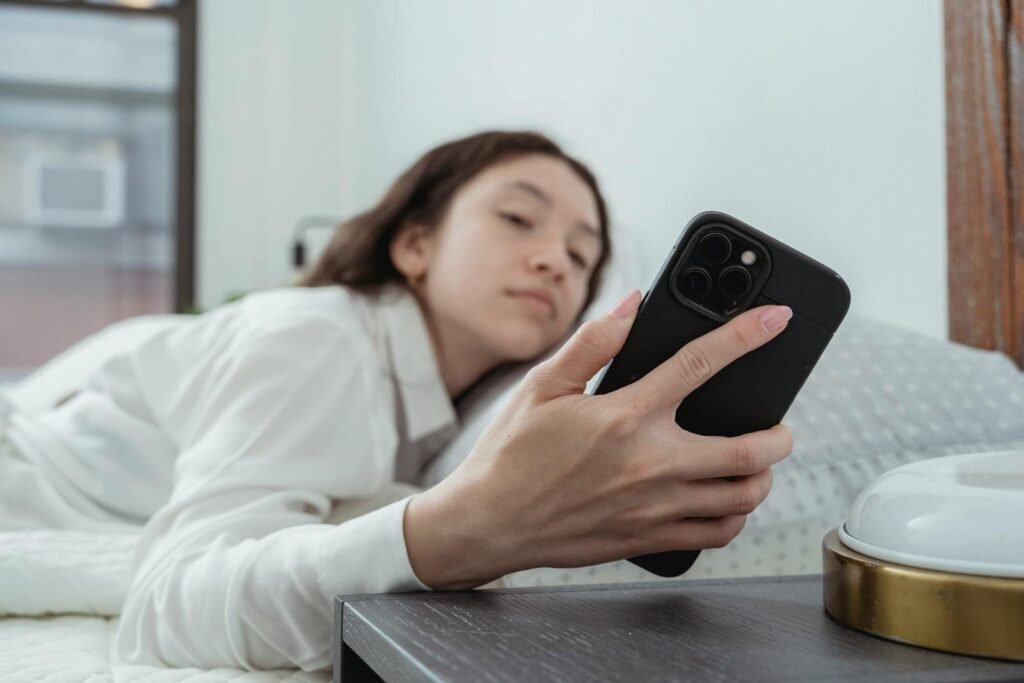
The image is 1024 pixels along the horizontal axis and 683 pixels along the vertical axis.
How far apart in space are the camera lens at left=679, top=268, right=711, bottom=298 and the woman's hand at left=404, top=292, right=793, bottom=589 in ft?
0.07

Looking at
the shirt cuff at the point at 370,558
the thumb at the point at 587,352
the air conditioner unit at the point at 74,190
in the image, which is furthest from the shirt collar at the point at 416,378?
the air conditioner unit at the point at 74,190

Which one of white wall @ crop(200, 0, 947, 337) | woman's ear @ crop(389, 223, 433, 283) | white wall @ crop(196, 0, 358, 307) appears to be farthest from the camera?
white wall @ crop(196, 0, 358, 307)

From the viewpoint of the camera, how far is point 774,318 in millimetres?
494

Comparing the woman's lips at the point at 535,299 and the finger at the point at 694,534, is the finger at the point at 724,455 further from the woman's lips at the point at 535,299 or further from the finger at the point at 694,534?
the woman's lips at the point at 535,299

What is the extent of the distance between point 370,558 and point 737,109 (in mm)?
997

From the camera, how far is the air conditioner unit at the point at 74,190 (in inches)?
139

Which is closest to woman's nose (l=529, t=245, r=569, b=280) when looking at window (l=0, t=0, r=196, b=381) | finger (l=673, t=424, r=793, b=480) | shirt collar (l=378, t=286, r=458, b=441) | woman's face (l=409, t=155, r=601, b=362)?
woman's face (l=409, t=155, r=601, b=362)

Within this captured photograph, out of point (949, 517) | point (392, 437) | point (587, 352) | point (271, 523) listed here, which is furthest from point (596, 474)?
point (392, 437)

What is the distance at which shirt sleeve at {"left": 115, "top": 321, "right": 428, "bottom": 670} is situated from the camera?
62 centimetres

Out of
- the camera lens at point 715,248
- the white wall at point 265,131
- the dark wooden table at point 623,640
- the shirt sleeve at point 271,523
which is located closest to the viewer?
the dark wooden table at point 623,640

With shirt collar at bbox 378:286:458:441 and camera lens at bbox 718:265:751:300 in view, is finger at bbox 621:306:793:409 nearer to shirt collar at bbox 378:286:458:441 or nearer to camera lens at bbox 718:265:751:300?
camera lens at bbox 718:265:751:300

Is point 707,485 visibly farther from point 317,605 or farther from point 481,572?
point 317,605

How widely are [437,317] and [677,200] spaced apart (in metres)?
0.50

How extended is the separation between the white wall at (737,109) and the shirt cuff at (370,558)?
0.72 m
